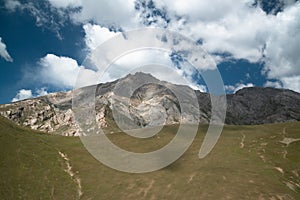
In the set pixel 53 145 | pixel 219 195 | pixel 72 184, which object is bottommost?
pixel 219 195

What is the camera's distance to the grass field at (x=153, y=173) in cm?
6894

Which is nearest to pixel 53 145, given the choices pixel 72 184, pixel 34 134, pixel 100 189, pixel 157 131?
pixel 34 134

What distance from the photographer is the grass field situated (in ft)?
226

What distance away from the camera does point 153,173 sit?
85.6 metres

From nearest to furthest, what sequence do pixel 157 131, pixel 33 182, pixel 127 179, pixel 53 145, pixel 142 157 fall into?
1. pixel 33 182
2. pixel 127 179
3. pixel 142 157
4. pixel 53 145
5. pixel 157 131

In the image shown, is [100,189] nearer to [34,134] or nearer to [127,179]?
[127,179]

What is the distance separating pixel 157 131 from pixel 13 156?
64584mm

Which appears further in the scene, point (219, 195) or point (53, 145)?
point (53, 145)

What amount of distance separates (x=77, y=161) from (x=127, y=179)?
22608 mm

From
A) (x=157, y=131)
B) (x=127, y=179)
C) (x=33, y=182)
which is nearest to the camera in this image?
(x=33, y=182)

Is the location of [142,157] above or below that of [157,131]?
below

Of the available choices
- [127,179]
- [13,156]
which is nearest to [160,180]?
[127,179]

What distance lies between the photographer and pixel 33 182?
251 ft

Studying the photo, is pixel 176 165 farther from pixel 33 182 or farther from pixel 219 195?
pixel 33 182
